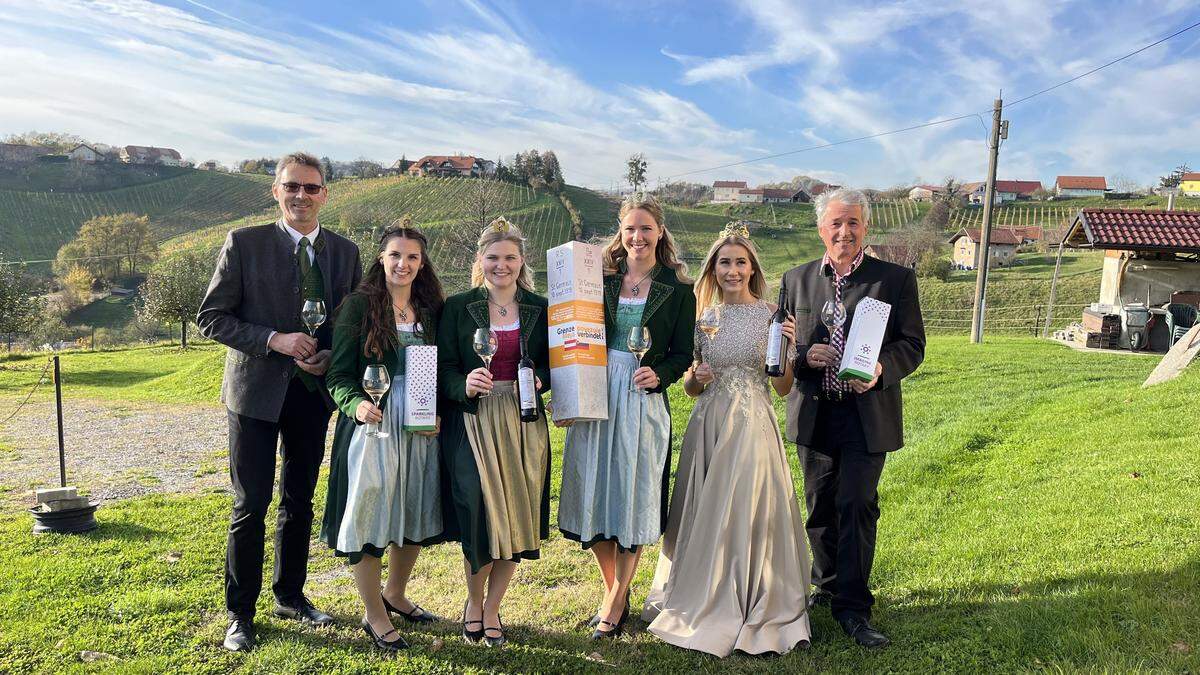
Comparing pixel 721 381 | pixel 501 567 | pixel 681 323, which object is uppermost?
pixel 681 323

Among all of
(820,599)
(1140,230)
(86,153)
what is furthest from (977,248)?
(86,153)

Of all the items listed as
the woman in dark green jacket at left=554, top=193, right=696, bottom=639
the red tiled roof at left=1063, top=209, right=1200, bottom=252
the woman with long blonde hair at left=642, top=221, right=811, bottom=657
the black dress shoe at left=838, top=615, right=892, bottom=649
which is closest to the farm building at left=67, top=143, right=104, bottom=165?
the red tiled roof at left=1063, top=209, right=1200, bottom=252

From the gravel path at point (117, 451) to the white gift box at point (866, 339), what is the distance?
732 centimetres

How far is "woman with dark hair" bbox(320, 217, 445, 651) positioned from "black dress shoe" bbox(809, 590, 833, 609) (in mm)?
2209

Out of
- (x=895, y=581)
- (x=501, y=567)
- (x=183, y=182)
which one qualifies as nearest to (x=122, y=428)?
(x=501, y=567)

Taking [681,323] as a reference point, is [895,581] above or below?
below

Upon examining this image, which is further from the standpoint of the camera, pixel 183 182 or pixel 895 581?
pixel 183 182

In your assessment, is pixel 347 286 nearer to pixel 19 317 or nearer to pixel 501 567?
pixel 501 567

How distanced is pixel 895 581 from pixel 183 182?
9555cm

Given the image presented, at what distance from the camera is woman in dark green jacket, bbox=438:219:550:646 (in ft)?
12.4

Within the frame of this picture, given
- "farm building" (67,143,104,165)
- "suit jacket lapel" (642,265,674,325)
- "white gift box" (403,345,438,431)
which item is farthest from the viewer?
"farm building" (67,143,104,165)

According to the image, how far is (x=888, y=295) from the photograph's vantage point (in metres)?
3.95

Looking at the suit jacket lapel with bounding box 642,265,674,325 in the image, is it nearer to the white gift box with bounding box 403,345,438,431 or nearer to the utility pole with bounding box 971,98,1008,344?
the white gift box with bounding box 403,345,438,431

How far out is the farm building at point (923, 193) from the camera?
82.8 m
